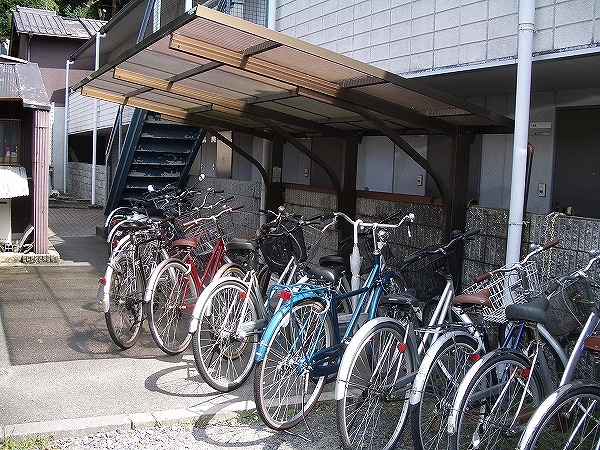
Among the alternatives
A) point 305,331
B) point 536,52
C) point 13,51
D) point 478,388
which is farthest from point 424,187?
point 13,51

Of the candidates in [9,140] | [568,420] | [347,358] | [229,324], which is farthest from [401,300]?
[9,140]

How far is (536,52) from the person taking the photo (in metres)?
5.65

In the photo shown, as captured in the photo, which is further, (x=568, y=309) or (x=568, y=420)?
(x=568, y=309)

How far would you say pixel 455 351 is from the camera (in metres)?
4.34

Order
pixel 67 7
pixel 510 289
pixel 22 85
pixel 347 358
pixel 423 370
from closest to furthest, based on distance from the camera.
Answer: pixel 423 370 < pixel 347 358 < pixel 510 289 < pixel 22 85 < pixel 67 7

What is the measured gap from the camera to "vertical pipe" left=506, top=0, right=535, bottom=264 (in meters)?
5.42

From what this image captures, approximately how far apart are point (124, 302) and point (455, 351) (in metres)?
3.41

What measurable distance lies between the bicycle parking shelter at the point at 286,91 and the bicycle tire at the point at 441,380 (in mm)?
2286

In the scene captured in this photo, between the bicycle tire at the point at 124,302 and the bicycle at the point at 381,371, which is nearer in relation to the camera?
the bicycle at the point at 381,371

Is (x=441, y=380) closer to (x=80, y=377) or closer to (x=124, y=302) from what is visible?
(x=80, y=377)

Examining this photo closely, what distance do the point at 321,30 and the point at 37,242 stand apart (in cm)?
548

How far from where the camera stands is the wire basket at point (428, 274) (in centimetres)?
510

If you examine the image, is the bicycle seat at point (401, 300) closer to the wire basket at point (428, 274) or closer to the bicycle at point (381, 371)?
the bicycle at point (381, 371)

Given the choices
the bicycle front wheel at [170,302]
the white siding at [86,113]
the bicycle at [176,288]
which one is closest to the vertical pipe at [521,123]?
the bicycle at [176,288]
